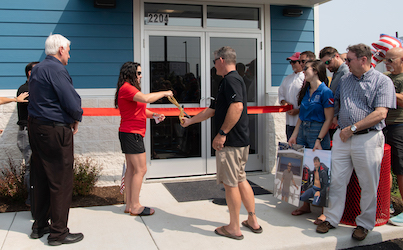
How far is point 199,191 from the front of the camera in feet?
17.5

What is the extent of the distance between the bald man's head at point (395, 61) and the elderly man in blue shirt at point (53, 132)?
12.1 feet

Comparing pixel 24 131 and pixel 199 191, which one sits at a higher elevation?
pixel 24 131

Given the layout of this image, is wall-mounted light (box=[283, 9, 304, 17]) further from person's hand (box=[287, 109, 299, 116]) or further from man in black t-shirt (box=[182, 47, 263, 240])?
man in black t-shirt (box=[182, 47, 263, 240])

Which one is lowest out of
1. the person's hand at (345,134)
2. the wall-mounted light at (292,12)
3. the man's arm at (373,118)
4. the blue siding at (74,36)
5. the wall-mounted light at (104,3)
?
the person's hand at (345,134)

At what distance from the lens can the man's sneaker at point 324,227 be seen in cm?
371

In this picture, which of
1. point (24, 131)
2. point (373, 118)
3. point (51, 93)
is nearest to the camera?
point (51, 93)

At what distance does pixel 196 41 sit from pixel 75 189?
10.5 feet

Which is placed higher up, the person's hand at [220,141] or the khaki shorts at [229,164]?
the person's hand at [220,141]

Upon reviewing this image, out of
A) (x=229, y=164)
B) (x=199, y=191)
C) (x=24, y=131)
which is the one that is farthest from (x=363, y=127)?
(x=24, y=131)

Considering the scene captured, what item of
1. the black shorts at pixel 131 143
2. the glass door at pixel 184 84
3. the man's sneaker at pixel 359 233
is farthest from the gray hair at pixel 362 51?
the glass door at pixel 184 84

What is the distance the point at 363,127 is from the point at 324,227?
118cm

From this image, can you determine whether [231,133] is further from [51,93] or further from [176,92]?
[176,92]

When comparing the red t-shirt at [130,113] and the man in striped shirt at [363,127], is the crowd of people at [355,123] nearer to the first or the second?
the man in striped shirt at [363,127]

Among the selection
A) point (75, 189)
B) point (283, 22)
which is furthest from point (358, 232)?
point (283, 22)
